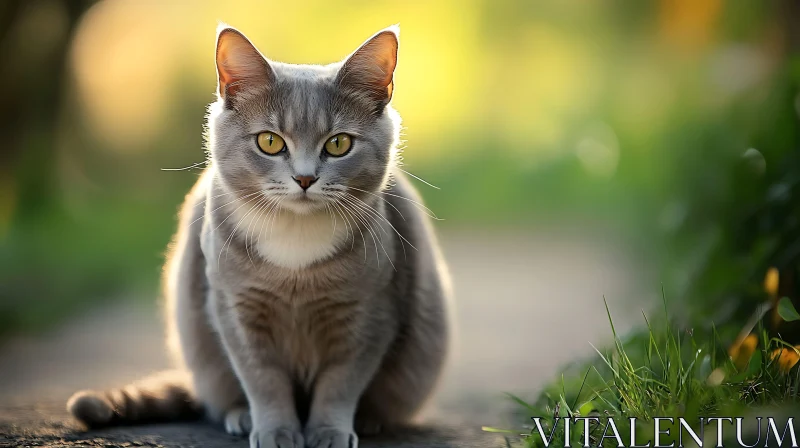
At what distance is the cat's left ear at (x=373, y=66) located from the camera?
191 cm

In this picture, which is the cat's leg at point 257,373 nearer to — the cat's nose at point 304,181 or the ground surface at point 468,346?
the ground surface at point 468,346

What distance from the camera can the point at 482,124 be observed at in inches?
262

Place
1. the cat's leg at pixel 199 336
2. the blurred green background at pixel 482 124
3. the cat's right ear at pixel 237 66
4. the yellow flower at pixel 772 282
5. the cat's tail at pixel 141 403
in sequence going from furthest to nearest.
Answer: the blurred green background at pixel 482 124 → the yellow flower at pixel 772 282 → the cat's leg at pixel 199 336 → the cat's tail at pixel 141 403 → the cat's right ear at pixel 237 66

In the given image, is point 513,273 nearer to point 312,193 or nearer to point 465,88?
point 465,88

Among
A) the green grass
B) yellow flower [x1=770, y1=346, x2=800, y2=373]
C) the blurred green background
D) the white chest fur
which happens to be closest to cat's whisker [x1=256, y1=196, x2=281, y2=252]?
the white chest fur

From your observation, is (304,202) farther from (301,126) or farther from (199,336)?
(199,336)

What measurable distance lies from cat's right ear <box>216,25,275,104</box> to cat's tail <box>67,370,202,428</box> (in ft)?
2.56

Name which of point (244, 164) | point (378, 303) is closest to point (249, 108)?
point (244, 164)

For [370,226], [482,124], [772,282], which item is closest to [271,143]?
[370,226]

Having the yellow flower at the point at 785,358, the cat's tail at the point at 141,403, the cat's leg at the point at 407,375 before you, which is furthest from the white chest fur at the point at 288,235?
the yellow flower at the point at 785,358

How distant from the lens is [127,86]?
5422mm

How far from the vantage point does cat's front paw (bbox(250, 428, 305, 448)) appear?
182 cm

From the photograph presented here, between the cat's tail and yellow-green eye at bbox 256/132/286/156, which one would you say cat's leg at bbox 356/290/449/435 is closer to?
the cat's tail

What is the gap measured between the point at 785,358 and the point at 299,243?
118cm
